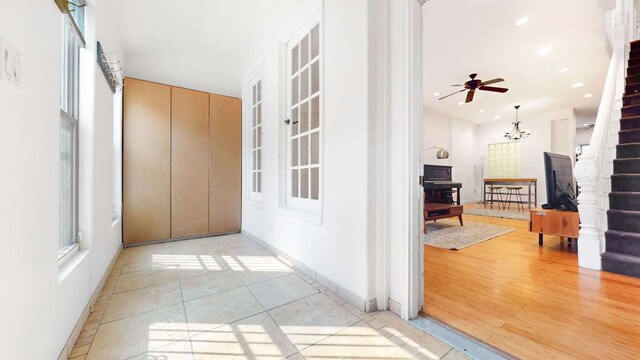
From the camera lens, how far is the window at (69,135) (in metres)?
1.56

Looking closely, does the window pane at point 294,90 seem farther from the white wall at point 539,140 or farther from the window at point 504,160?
the window at point 504,160

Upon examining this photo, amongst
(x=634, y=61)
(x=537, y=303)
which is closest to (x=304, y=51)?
(x=537, y=303)

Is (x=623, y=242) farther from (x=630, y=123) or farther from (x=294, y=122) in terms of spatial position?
(x=294, y=122)

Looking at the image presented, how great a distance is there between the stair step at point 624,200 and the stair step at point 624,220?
0.32 ft

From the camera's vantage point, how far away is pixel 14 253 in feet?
2.77

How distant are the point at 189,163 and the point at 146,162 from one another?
525mm

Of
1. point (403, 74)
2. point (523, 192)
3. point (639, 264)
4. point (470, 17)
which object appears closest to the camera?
point (403, 74)

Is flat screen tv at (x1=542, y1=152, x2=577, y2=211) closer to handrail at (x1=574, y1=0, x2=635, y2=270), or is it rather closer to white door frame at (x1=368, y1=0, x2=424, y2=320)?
handrail at (x1=574, y1=0, x2=635, y2=270)

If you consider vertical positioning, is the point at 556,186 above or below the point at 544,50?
below

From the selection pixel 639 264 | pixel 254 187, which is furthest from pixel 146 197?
pixel 639 264

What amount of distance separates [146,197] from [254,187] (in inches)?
56.5

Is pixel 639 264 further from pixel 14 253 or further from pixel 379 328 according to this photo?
pixel 14 253

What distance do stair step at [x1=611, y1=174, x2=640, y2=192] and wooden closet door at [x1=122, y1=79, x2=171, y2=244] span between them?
547cm

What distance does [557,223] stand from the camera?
9.60 feet
